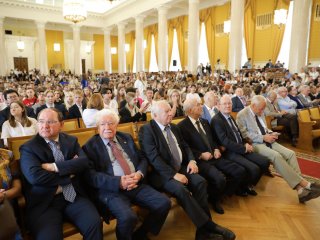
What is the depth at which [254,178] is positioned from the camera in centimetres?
294

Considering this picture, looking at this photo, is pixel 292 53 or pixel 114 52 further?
pixel 114 52

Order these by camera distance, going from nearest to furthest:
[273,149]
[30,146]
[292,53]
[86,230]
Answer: [86,230] → [30,146] → [273,149] → [292,53]

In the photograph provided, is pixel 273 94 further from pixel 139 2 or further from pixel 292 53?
pixel 139 2

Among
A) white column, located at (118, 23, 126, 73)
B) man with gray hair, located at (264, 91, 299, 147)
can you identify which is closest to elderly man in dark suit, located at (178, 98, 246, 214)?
man with gray hair, located at (264, 91, 299, 147)

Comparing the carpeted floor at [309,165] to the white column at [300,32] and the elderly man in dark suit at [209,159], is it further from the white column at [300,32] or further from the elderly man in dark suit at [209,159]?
the white column at [300,32]

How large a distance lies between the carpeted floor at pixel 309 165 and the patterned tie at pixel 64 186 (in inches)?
129

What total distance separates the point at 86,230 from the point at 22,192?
0.62 m

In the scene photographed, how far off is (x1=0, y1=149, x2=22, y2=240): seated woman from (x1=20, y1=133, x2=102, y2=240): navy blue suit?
0.08 m

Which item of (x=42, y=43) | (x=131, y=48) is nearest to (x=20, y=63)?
(x=42, y=43)

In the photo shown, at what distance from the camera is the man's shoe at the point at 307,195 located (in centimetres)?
276

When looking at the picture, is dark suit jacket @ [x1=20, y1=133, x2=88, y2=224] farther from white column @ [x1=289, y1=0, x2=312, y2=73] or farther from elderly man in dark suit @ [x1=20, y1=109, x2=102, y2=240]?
white column @ [x1=289, y1=0, x2=312, y2=73]

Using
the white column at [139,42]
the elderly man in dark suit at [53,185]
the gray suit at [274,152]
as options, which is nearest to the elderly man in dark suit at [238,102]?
the gray suit at [274,152]

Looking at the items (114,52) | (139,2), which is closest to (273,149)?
(139,2)

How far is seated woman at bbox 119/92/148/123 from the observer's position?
404 centimetres
